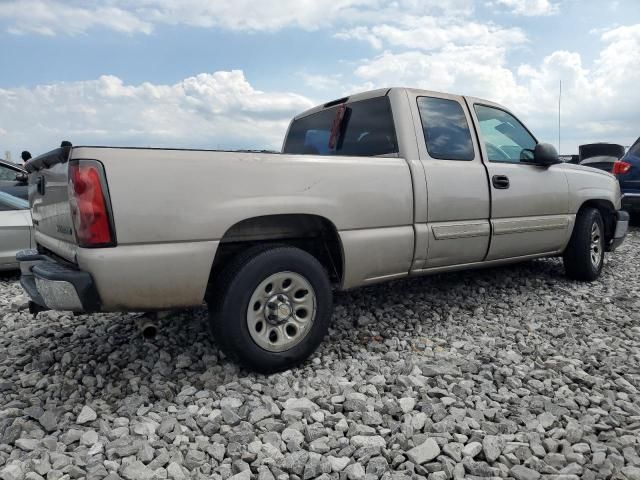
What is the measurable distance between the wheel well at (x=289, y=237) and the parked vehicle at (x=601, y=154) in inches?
350

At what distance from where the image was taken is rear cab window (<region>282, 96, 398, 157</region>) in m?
3.68

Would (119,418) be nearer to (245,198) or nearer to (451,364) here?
(245,198)

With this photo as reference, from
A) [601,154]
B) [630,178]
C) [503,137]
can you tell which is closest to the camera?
[503,137]

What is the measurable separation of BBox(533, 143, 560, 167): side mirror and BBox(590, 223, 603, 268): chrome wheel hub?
3.95 feet

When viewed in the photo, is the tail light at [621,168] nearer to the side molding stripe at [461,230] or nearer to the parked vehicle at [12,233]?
the side molding stripe at [461,230]

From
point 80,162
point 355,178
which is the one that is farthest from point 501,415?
point 80,162

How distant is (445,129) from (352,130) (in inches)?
29.9

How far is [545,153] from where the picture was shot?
4348 millimetres

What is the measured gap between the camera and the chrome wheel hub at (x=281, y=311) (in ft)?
9.40

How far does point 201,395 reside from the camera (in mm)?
2777

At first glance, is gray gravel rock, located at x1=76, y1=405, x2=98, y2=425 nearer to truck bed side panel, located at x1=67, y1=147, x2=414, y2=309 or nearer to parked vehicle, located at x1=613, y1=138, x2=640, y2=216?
truck bed side panel, located at x1=67, y1=147, x2=414, y2=309

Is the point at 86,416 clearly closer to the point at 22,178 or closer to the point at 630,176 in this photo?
the point at 22,178

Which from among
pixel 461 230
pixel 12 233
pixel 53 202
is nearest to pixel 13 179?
pixel 12 233

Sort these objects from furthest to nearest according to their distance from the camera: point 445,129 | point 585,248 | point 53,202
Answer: point 585,248 → point 445,129 → point 53,202
